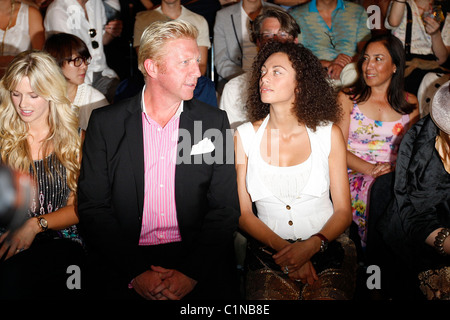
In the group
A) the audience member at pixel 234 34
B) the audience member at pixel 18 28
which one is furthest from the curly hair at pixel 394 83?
the audience member at pixel 18 28

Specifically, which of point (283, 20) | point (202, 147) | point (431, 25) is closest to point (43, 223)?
point (202, 147)

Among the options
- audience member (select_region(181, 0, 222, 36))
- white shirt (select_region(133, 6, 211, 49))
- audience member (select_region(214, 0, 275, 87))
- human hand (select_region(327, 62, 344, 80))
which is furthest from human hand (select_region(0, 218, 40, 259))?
audience member (select_region(181, 0, 222, 36))

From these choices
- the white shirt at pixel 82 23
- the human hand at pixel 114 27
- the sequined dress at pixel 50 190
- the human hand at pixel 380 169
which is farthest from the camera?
the human hand at pixel 114 27

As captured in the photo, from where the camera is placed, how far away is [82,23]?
13.7 ft

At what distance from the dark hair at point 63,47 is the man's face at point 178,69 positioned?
4.46ft

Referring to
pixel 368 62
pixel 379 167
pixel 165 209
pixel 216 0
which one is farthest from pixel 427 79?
pixel 165 209

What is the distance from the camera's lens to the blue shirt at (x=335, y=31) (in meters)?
4.08

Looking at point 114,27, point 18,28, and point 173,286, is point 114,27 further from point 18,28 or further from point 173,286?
point 173,286

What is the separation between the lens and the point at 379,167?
10.2 ft

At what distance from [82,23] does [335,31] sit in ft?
7.37

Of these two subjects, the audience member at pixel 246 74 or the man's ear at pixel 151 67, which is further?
the audience member at pixel 246 74

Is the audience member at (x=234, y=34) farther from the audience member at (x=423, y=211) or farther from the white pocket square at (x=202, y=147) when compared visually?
the audience member at (x=423, y=211)

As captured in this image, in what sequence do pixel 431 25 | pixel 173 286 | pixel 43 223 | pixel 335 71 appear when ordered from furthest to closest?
pixel 431 25, pixel 335 71, pixel 43 223, pixel 173 286
